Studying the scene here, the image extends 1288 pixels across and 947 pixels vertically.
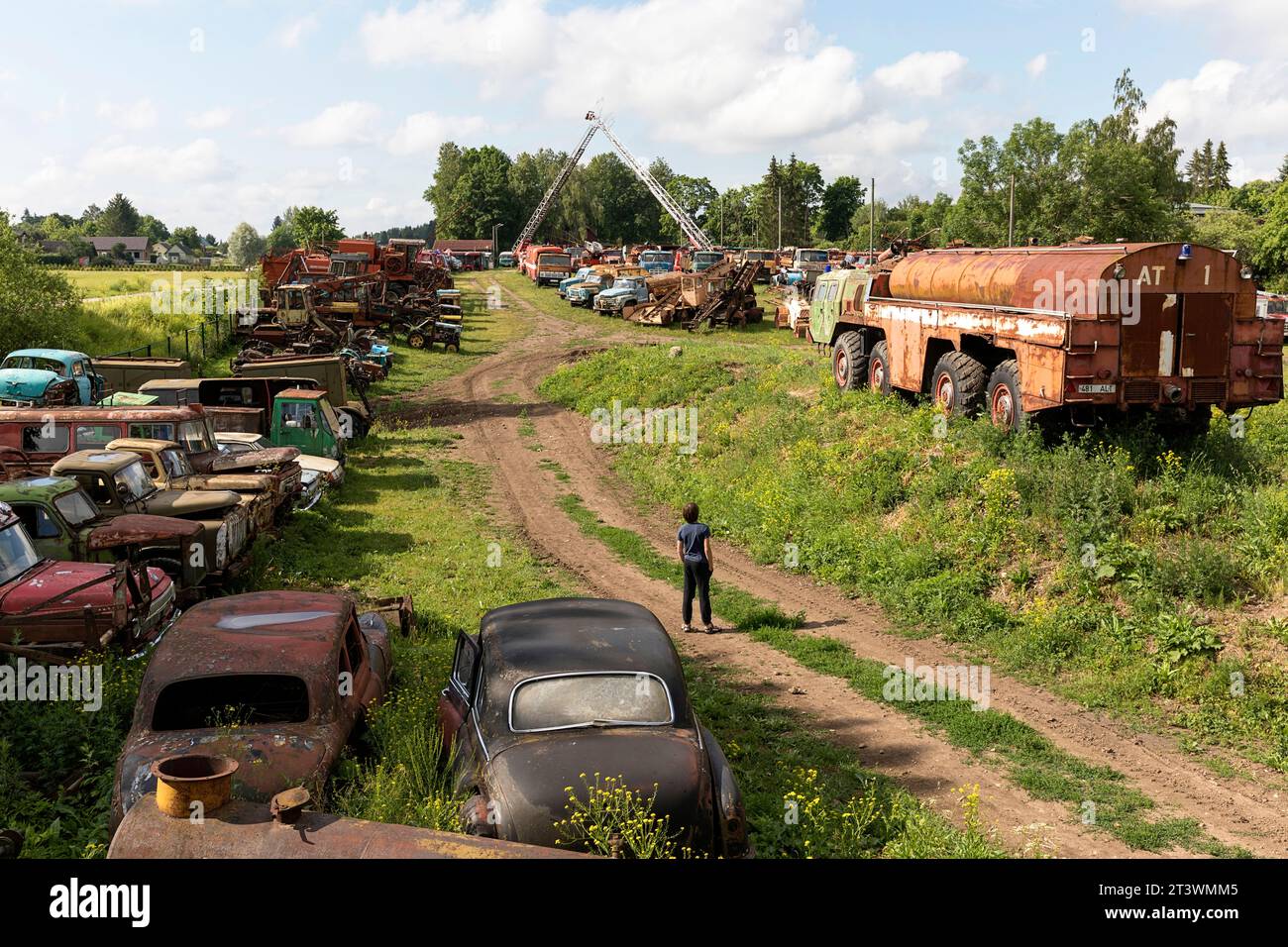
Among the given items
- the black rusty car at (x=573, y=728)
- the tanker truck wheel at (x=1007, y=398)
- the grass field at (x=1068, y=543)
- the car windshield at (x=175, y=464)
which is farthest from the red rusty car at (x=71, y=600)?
the tanker truck wheel at (x=1007, y=398)

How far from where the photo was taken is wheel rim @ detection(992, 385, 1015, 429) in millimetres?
15555

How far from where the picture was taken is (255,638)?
26.5 feet

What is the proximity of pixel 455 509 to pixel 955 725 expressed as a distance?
37.7 feet

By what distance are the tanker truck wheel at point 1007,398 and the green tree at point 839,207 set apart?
114 m

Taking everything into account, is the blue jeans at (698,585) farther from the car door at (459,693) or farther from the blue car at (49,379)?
the blue car at (49,379)

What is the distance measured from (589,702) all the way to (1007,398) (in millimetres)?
10650

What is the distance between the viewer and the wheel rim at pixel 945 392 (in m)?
17.1

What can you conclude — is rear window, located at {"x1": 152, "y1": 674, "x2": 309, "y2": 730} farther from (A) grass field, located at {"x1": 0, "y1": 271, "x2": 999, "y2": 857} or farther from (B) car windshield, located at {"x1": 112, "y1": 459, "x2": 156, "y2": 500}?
(B) car windshield, located at {"x1": 112, "y1": 459, "x2": 156, "y2": 500}

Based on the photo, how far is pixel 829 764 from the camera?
9359 mm

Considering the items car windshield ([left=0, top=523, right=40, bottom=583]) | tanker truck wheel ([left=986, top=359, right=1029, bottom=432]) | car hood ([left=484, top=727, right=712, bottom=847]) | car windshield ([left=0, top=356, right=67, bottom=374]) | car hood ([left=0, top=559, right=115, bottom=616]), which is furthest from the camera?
car windshield ([left=0, top=356, right=67, bottom=374])

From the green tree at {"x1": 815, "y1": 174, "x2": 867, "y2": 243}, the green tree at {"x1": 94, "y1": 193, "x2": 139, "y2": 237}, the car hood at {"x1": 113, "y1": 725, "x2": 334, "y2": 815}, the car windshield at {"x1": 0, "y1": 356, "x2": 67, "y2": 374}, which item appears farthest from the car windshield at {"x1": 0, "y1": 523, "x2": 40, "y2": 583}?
the green tree at {"x1": 94, "y1": 193, "x2": 139, "y2": 237}

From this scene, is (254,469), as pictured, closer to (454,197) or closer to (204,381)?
(204,381)

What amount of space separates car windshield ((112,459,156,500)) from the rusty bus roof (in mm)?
5426
